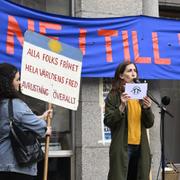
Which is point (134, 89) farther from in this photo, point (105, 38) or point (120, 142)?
point (105, 38)

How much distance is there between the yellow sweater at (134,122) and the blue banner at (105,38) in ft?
6.76

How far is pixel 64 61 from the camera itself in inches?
215

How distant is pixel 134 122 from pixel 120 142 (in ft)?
0.88

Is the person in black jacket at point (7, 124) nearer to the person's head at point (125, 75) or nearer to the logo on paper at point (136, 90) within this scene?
the logo on paper at point (136, 90)

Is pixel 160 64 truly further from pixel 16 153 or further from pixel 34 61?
pixel 16 153

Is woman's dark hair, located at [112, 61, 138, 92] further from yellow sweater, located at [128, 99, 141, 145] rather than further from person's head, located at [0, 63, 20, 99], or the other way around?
person's head, located at [0, 63, 20, 99]

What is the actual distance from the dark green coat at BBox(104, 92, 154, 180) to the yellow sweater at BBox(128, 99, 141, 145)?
4cm

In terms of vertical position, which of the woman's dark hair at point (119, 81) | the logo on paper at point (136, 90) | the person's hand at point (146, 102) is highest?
the woman's dark hair at point (119, 81)

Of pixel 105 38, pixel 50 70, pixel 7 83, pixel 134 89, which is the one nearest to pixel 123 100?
pixel 134 89

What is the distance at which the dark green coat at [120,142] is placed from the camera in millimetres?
5098

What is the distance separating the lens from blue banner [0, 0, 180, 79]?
6828 millimetres

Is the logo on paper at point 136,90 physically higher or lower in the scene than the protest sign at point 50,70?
lower

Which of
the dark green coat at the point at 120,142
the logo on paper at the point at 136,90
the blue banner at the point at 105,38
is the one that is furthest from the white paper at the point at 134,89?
the blue banner at the point at 105,38

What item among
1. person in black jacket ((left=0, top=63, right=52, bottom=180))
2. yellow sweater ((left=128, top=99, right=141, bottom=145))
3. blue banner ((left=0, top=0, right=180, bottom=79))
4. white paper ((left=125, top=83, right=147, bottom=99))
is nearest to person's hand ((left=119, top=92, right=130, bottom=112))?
white paper ((left=125, top=83, right=147, bottom=99))
